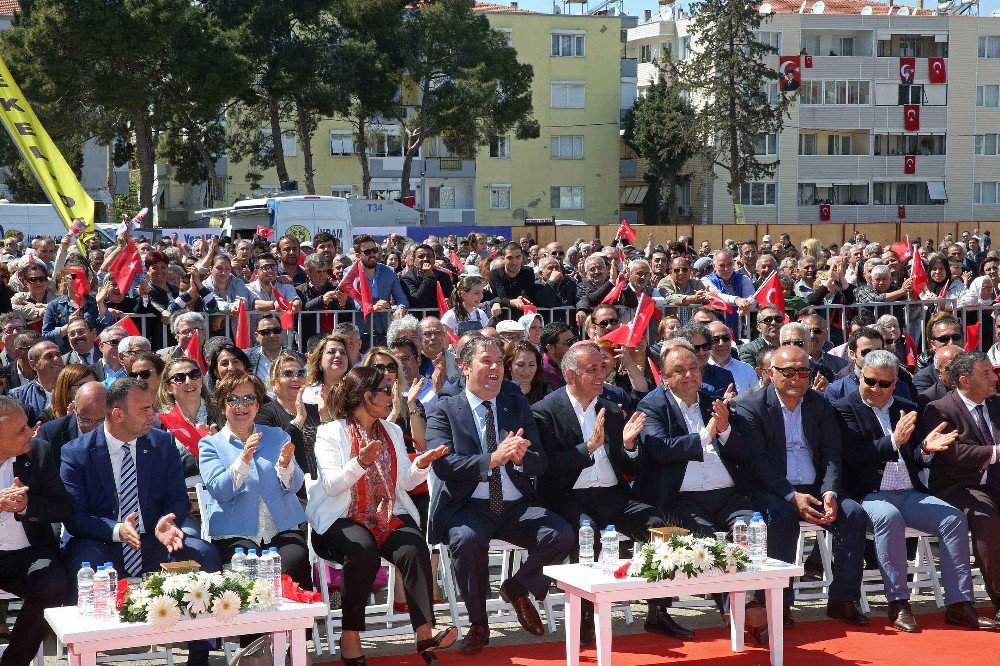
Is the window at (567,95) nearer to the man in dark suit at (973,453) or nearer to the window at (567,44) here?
the window at (567,44)

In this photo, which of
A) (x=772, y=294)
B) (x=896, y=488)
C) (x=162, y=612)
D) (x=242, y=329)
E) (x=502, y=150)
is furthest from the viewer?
(x=502, y=150)

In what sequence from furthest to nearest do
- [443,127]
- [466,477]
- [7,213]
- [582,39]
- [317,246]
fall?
[582,39] → [443,127] → [7,213] → [317,246] → [466,477]

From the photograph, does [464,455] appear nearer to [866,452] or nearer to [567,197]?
[866,452]

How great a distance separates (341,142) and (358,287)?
50392 mm

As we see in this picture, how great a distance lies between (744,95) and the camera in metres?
54.7

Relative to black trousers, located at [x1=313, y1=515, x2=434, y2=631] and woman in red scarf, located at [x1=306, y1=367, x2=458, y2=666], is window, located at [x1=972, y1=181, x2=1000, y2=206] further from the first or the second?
black trousers, located at [x1=313, y1=515, x2=434, y2=631]

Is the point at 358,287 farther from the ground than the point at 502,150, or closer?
closer

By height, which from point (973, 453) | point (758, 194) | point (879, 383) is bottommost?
point (973, 453)

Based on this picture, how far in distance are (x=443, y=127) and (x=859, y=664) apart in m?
44.6

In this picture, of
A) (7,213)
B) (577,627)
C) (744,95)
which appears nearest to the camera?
(577,627)

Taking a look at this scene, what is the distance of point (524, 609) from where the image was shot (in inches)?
306

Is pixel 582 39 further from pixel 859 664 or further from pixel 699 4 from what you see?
pixel 859 664

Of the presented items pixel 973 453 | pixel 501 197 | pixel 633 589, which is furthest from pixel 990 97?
pixel 633 589

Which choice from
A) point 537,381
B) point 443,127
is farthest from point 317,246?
point 443,127
